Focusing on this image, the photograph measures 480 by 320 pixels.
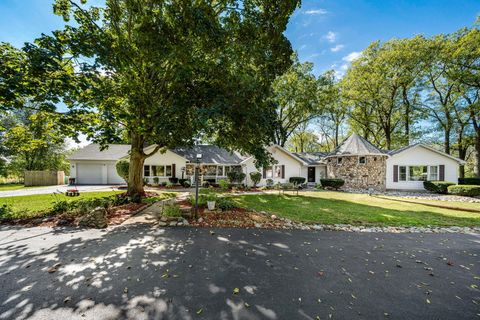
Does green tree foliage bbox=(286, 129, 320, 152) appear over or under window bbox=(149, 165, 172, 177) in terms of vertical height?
over

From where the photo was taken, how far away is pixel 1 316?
2738 millimetres

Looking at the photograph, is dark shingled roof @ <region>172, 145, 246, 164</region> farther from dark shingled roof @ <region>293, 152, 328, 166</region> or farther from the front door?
the front door

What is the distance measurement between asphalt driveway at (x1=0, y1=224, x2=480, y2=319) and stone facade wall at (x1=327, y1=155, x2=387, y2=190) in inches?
578

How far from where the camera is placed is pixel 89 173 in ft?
72.9

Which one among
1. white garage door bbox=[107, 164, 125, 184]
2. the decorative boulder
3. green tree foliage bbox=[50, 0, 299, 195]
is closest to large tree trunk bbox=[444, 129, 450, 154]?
green tree foliage bbox=[50, 0, 299, 195]

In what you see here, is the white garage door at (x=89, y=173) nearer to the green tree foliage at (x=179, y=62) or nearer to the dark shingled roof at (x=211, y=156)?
the dark shingled roof at (x=211, y=156)

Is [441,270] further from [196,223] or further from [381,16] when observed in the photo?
[381,16]

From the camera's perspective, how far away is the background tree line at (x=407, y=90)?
2041cm

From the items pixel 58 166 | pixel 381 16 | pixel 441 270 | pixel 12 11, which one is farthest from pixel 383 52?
pixel 58 166

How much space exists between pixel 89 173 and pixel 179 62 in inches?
830

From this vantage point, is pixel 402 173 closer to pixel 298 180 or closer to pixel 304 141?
pixel 298 180

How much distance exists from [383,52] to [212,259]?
28.8 m

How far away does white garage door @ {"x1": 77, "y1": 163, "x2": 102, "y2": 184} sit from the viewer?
866 inches

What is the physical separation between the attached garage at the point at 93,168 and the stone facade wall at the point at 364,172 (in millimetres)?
25408
